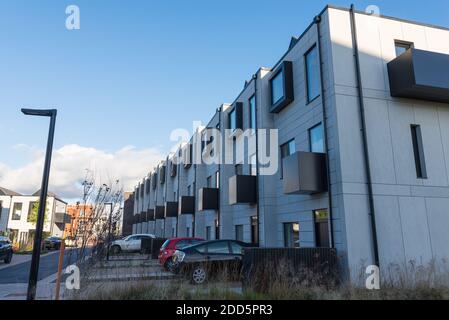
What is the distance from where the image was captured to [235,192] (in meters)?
16.6

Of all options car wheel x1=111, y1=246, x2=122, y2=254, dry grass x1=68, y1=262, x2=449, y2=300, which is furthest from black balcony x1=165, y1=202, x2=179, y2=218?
dry grass x1=68, y1=262, x2=449, y2=300

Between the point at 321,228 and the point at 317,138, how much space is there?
342 centimetres

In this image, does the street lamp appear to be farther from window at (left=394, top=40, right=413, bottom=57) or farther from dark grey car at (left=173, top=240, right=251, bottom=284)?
window at (left=394, top=40, right=413, bottom=57)

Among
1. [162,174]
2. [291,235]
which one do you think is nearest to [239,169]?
[291,235]

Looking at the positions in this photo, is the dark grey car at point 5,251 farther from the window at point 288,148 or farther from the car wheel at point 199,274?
the window at point 288,148

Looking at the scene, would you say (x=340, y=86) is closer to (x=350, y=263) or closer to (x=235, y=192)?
(x=350, y=263)

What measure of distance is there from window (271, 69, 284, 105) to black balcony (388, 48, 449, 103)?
461 cm

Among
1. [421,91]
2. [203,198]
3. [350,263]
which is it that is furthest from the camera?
[203,198]

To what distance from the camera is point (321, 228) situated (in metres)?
12.1

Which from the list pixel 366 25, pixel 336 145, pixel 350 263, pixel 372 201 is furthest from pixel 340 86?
pixel 350 263

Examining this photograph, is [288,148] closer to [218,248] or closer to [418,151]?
[418,151]

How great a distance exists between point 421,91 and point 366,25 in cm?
324

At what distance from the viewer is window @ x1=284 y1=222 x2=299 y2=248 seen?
45.1 ft
